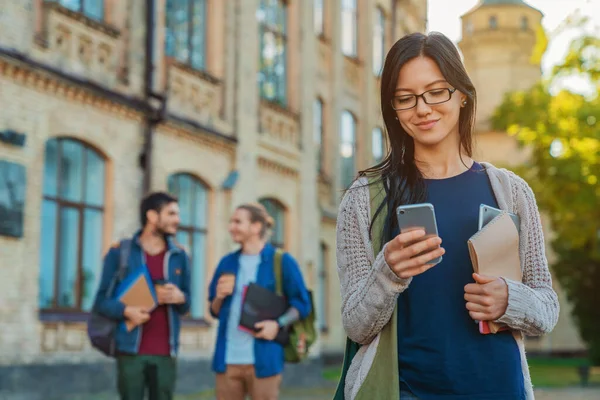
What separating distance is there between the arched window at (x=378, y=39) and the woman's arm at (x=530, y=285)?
2842 centimetres

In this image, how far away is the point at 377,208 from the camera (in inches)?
120

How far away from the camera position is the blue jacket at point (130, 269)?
817 centimetres

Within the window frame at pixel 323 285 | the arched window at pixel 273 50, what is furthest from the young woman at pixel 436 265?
the window frame at pixel 323 285

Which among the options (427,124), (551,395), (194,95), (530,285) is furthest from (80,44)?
(530,285)

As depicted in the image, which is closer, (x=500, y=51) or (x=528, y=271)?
(x=528, y=271)

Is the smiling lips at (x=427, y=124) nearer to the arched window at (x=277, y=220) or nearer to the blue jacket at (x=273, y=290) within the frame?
the blue jacket at (x=273, y=290)

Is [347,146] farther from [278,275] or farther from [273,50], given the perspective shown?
[278,275]

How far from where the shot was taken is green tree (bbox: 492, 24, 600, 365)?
82.1 feet

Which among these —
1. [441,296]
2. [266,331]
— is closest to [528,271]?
[441,296]

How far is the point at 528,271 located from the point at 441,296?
35 centimetres

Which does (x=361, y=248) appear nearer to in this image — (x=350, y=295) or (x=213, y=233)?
(x=350, y=295)

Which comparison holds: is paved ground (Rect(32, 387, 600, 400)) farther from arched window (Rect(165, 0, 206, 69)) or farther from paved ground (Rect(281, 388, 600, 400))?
arched window (Rect(165, 0, 206, 69))

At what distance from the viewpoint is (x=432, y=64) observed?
3.00 m

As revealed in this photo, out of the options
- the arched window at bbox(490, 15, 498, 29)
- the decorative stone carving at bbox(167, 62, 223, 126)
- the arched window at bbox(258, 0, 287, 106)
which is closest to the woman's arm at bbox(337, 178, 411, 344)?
the decorative stone carving at bbox(167, 62, 223, 126)
